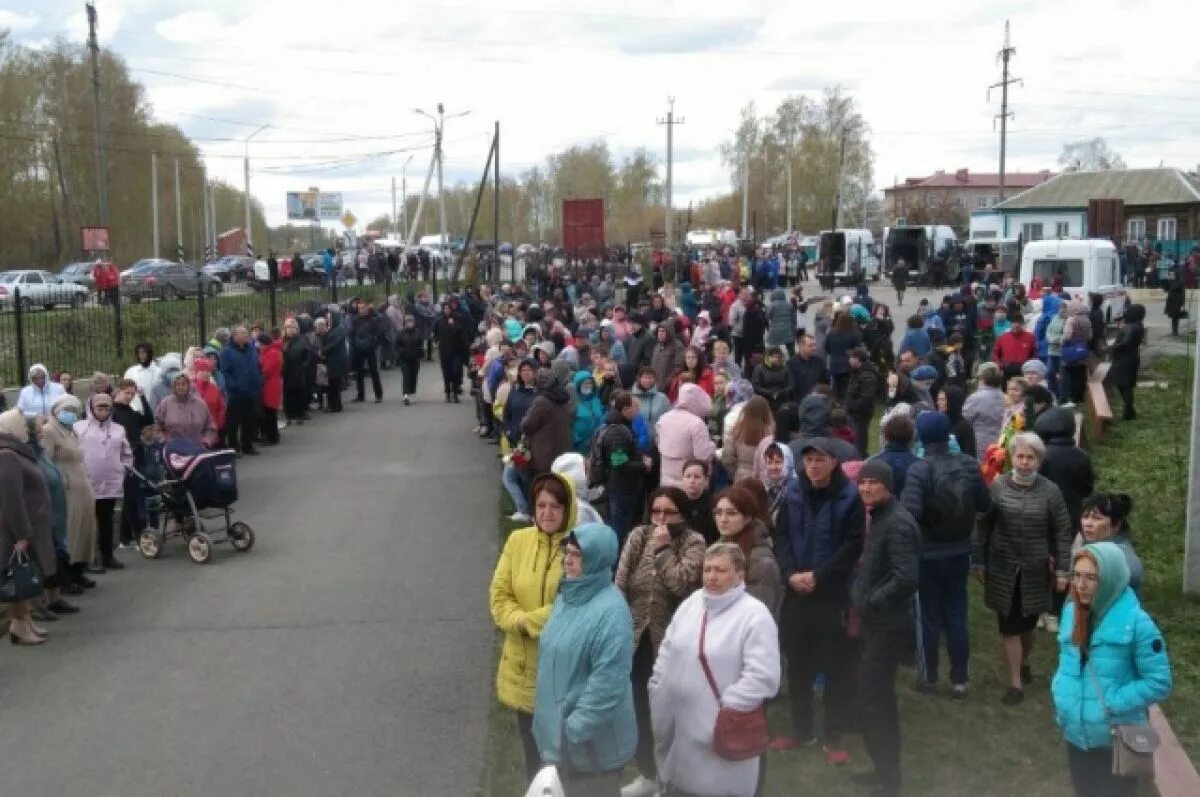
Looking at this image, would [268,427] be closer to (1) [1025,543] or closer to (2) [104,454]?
(2) [104,454]

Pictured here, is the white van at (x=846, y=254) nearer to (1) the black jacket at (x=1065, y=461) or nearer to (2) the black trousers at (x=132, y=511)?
(2) the black trousers at (x=132, y=511)

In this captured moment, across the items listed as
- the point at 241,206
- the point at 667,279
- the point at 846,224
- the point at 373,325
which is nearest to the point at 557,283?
the point at 667,279

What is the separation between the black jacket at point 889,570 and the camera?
6.20 metres

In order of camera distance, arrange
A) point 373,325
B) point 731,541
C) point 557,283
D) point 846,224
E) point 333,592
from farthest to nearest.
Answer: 1. point 846,224
2. point 557,283
3. point 373,325
4. point 333,592
5. point 731,541

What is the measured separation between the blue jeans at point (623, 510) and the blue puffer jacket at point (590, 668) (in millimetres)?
4768

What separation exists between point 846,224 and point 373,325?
9099 centimetres

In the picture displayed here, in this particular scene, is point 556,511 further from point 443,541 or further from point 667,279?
point 667,279

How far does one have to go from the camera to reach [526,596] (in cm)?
544

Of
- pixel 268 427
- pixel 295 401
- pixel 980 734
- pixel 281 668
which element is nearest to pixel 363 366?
pixel 295 401

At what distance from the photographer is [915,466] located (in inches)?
283

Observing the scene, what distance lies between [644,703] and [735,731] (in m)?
1.41

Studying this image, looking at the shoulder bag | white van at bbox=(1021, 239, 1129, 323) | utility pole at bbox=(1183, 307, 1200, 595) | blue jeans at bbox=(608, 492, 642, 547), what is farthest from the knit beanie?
white van at bbox=(1021, 239, 1129, 323)

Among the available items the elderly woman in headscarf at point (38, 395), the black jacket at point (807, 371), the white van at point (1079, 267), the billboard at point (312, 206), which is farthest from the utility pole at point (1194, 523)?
the billboard at point (312, 206)

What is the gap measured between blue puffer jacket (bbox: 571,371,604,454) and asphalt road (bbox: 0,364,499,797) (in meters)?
1.29
